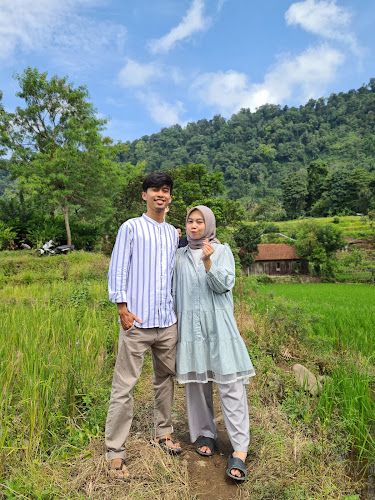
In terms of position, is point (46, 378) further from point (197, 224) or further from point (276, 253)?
point (276, 253)

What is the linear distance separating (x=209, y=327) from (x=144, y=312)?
40 cm

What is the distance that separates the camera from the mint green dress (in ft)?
6.40

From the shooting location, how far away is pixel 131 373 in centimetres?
193

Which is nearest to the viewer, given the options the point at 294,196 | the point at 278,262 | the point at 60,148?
the point at 60,148

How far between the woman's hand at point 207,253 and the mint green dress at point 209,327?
3cm

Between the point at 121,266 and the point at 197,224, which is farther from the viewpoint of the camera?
the point at 197,224

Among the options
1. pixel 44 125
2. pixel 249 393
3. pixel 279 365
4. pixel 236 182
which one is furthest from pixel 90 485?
pixel 236 182

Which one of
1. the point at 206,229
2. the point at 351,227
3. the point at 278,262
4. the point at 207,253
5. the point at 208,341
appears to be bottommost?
the point at 278,262

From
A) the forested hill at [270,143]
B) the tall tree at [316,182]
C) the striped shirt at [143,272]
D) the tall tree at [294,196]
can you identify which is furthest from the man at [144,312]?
the forested hill at [270,143]

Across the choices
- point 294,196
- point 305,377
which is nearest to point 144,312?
point 305,377

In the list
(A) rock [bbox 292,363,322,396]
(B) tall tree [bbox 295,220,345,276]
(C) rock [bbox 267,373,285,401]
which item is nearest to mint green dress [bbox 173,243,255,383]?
(C) rock [bbox 267,373,285,401]

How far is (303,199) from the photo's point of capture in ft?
149

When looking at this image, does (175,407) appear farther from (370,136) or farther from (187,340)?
(370,136)

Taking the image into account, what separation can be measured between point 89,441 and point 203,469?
73 centimetres
